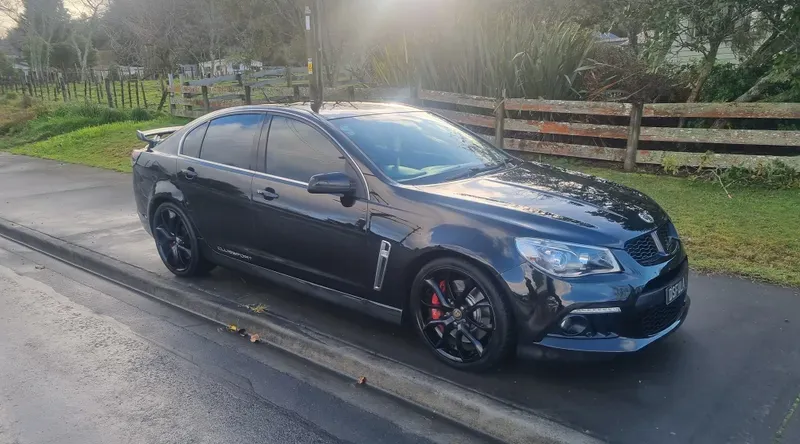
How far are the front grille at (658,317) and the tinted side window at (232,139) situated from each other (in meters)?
3.09

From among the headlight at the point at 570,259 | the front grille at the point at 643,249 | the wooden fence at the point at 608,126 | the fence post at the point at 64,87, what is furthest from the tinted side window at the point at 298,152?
the fence post at the point at 64,87

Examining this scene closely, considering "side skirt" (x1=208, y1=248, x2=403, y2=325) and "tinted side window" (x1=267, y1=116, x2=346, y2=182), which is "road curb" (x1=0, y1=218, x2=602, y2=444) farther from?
"tinted side window" (x1=267, y1=116, x2=346, y2=182)

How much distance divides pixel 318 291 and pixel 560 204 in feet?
5.95

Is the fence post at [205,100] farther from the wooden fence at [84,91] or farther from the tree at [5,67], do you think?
the tree at [5,67]

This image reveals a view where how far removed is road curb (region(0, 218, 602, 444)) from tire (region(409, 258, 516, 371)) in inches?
8.8

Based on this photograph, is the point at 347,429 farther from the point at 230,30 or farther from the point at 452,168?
the point at 230,30

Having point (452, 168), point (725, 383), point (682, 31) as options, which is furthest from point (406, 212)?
point (682, 31)

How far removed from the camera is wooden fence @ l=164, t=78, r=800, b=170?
7805 mm

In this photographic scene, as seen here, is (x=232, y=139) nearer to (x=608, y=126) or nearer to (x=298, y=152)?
(x=298, y=152)

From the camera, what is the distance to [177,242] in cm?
559

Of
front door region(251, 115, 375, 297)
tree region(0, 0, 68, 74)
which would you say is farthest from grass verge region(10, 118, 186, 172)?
tree region(0, 0, 68, 74)

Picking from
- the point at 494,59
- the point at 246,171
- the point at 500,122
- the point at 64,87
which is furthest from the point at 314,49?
the point at 64,87

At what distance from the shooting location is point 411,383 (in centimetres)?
A: 363

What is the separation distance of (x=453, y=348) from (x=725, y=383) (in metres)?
1.55
